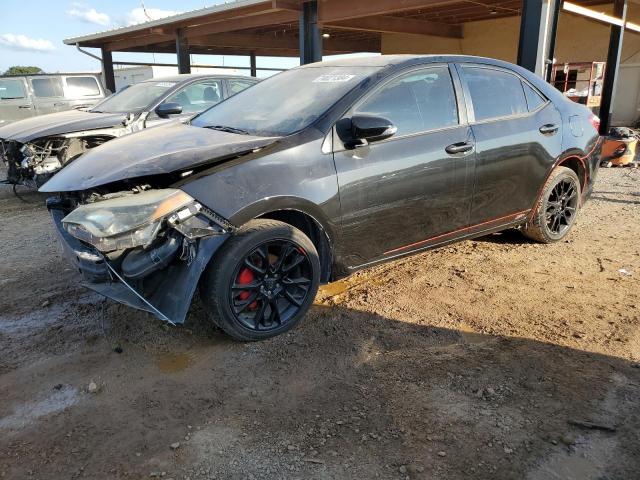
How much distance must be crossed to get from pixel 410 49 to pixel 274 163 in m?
18.1

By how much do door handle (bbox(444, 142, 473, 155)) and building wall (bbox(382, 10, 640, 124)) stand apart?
12225 millimetres

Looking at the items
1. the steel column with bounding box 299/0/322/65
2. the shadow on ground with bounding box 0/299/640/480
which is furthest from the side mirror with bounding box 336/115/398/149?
the steel column with bounding box 299/0/322/65

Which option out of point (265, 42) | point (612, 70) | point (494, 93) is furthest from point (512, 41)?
point (494, 93)

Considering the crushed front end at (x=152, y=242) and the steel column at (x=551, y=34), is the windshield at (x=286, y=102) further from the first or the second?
the steel column at (x=551, y=34)

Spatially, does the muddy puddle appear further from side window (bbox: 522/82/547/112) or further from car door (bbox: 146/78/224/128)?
car door (bbox: 146/78/224/128)

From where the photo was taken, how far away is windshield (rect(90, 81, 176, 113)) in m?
7.50

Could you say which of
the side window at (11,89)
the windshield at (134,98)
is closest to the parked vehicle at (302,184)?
the windshield at (134,98)

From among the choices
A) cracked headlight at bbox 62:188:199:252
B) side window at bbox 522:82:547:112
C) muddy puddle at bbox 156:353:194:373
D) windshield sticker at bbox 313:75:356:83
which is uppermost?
windshield sticker at bbox 313:75:356:83

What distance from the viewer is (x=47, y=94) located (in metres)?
12.1

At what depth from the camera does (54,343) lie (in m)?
3.29

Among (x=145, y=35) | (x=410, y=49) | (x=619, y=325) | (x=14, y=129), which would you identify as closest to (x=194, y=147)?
(x=619, y=325)

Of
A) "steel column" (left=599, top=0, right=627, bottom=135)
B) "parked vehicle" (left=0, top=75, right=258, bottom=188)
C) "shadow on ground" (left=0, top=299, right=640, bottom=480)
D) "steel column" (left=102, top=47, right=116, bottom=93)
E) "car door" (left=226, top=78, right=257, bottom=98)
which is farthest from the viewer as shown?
"steel column" (left=102, top=47, right=116, bottom=93)

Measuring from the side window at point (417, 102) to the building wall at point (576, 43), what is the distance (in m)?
12.1

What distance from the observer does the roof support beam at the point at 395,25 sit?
14.0m
